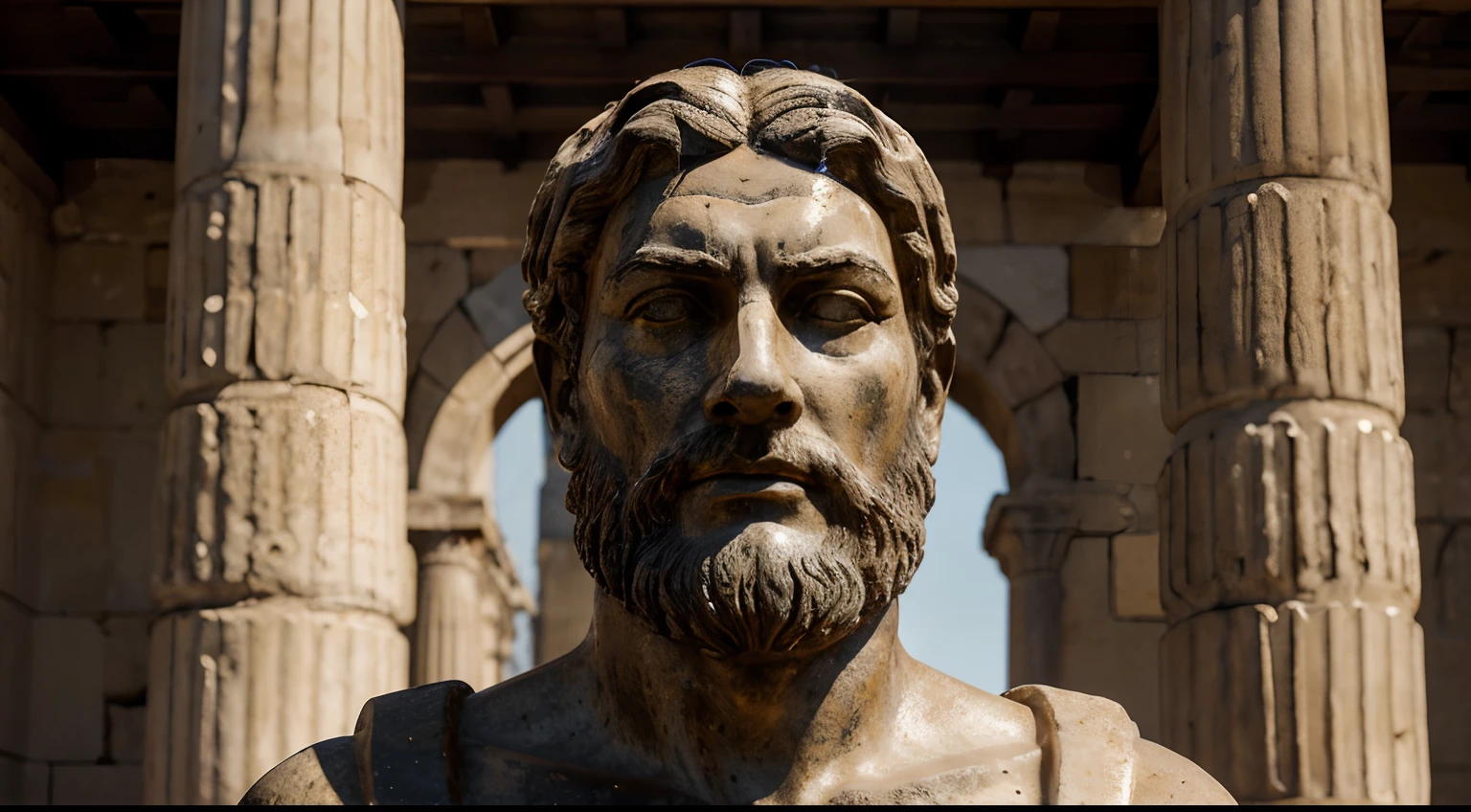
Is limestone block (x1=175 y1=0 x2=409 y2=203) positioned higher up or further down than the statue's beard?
higher up

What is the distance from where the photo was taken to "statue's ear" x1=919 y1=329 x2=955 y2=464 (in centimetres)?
273

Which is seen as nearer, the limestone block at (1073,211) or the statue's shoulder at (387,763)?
the statue's shoulder at (387,763)

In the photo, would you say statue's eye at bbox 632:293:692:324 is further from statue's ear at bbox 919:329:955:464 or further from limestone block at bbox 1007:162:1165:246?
limestone block at bbox 1007:162:1165:246

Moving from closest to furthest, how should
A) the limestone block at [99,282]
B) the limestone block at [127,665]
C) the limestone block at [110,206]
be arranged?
1. the limestone block at [127,665]
2. the limestone block at [99,282]
3. the limestone block at [110,206]

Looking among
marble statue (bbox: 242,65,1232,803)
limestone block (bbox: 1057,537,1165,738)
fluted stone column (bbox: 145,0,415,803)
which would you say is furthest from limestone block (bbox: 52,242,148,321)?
marble statue (bbox: 242,65,1232,803)

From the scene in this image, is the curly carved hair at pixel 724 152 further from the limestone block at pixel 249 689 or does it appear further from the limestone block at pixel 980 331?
the limestone block at pixel 980 331

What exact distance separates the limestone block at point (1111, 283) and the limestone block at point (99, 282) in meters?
4.76

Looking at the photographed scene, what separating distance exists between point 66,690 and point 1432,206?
715cm

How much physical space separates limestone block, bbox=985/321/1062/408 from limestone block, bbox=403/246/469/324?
272cm

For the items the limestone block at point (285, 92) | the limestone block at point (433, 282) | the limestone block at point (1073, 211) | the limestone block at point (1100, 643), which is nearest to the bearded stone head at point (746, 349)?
the limestone block at point (285, 92)

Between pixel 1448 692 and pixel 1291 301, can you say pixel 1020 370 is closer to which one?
pixel 1448 692

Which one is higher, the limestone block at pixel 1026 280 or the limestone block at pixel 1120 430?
the limestone block at pixel 1026 280

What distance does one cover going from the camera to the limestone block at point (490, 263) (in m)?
11.3

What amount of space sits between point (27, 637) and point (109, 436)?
106 centimetres
